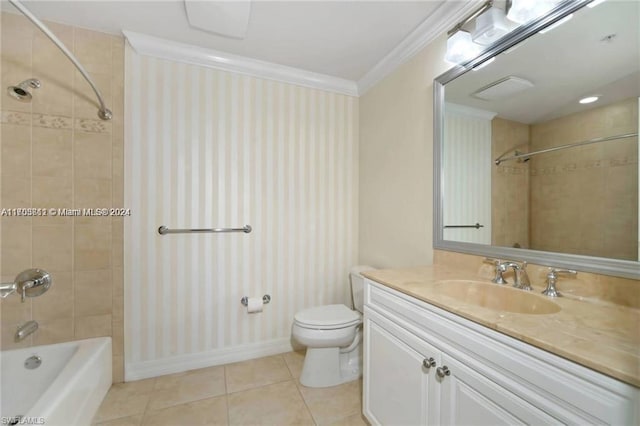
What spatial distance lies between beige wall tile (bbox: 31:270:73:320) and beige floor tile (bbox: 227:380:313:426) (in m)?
1.16

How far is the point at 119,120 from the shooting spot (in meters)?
1.72

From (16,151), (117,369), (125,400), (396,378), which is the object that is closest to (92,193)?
(16,151)

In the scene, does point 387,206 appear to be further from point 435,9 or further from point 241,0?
point 241,0

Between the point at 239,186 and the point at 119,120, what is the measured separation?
33.9 inches

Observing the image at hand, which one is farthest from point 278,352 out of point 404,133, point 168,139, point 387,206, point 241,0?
point 241,0

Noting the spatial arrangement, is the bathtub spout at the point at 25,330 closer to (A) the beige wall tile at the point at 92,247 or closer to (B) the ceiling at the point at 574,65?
(A) the beige wall tile at the point at 92,247

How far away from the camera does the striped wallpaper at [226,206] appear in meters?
1.76

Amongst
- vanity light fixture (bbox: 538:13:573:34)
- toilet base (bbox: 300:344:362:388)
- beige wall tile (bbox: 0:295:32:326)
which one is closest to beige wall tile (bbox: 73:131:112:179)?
beige wall tile (bbox: 0:295:32:326)

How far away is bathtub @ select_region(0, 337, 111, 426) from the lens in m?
1.12

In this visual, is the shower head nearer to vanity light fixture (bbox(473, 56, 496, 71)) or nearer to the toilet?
the toilet

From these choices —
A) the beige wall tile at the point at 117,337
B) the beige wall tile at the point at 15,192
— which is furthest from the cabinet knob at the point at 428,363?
the beige wall tile at the point at 15,192

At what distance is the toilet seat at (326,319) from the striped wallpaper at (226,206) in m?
0.41

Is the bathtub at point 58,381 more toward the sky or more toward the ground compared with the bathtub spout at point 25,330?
more toward the ground

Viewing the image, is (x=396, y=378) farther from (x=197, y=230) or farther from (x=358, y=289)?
(x=197, y=230)
